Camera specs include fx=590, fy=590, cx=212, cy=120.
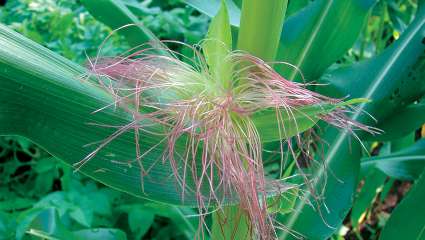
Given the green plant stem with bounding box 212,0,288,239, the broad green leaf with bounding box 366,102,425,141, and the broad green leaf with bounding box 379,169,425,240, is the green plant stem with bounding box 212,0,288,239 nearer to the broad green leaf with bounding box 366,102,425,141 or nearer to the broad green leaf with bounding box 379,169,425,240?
the broad green leaf with bounding box 379,169,425,240

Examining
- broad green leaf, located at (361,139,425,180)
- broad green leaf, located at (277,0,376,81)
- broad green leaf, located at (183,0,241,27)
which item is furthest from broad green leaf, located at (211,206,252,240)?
broad green leaf, located at (361,139,425,180)

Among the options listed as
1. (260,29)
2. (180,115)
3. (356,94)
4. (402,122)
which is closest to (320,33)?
(356,94)

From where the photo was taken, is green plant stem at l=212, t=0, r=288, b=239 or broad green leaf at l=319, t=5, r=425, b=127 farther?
broad green leaf at l=319, t=5, r=425, b=127

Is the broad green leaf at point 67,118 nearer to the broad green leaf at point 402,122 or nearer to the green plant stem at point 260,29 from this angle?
the green plant stem at point 260,29

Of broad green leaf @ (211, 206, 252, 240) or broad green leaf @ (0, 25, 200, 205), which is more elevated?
broad green leaf @ (0, 25, 200, 205)

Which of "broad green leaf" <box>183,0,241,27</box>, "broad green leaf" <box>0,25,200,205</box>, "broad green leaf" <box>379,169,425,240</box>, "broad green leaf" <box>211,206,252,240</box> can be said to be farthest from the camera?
"broad green leaf" <box>183,0,241,27</box>

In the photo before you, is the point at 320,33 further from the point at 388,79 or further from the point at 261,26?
the point at 261,26
